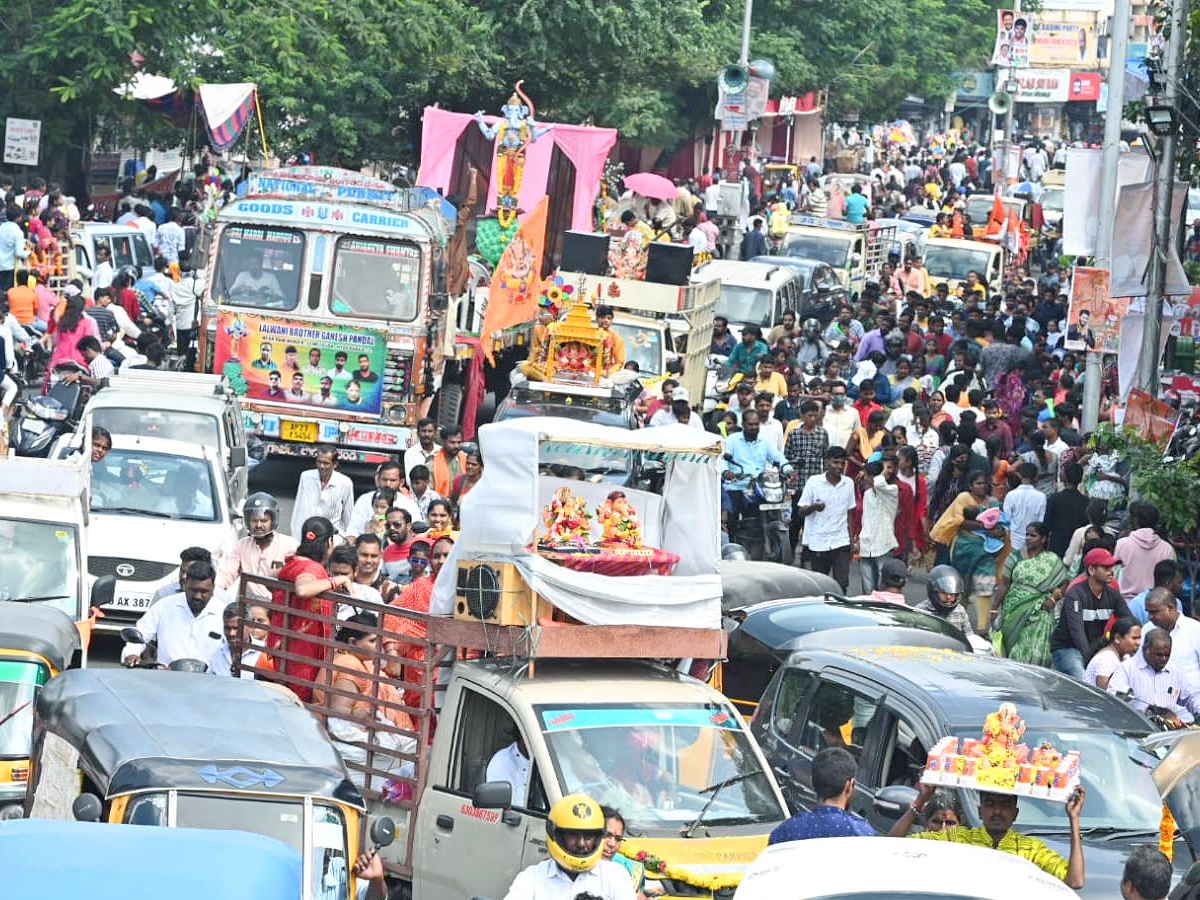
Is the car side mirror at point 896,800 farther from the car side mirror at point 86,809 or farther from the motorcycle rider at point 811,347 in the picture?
the motorcycle rider at point 811,347

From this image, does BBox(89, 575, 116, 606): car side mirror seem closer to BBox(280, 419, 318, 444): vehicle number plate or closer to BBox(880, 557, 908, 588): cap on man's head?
BBox(880, 557, 908, 588): cap on man's head

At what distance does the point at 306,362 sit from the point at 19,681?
37.6 ft

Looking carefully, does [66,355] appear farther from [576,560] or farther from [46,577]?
[576,560]

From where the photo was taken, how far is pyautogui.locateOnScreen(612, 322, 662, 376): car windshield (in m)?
24.4

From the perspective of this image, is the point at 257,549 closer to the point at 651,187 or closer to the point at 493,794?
the point at 493,794

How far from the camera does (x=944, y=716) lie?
10125 millimetres

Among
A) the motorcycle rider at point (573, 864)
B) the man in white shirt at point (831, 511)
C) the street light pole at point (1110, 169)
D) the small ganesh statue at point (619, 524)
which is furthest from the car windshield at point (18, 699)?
the street light pole at point (1110, 169)

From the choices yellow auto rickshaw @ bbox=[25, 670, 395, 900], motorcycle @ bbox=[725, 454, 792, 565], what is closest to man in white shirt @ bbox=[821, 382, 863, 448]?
motorcycle @ bbox=[725, 454, 792, 565]

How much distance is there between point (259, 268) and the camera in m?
22.3

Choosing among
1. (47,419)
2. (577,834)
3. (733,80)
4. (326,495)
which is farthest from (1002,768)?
(733,80)

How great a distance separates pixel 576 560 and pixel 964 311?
20.7 m

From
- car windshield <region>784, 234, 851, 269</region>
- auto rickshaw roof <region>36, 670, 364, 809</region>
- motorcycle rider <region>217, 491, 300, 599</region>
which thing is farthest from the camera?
car windshield <region>784, 234, 851, 269</region>

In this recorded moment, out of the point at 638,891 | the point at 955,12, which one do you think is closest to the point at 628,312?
the point at 638,891

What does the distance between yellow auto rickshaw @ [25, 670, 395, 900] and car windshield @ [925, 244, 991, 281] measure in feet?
96.1
